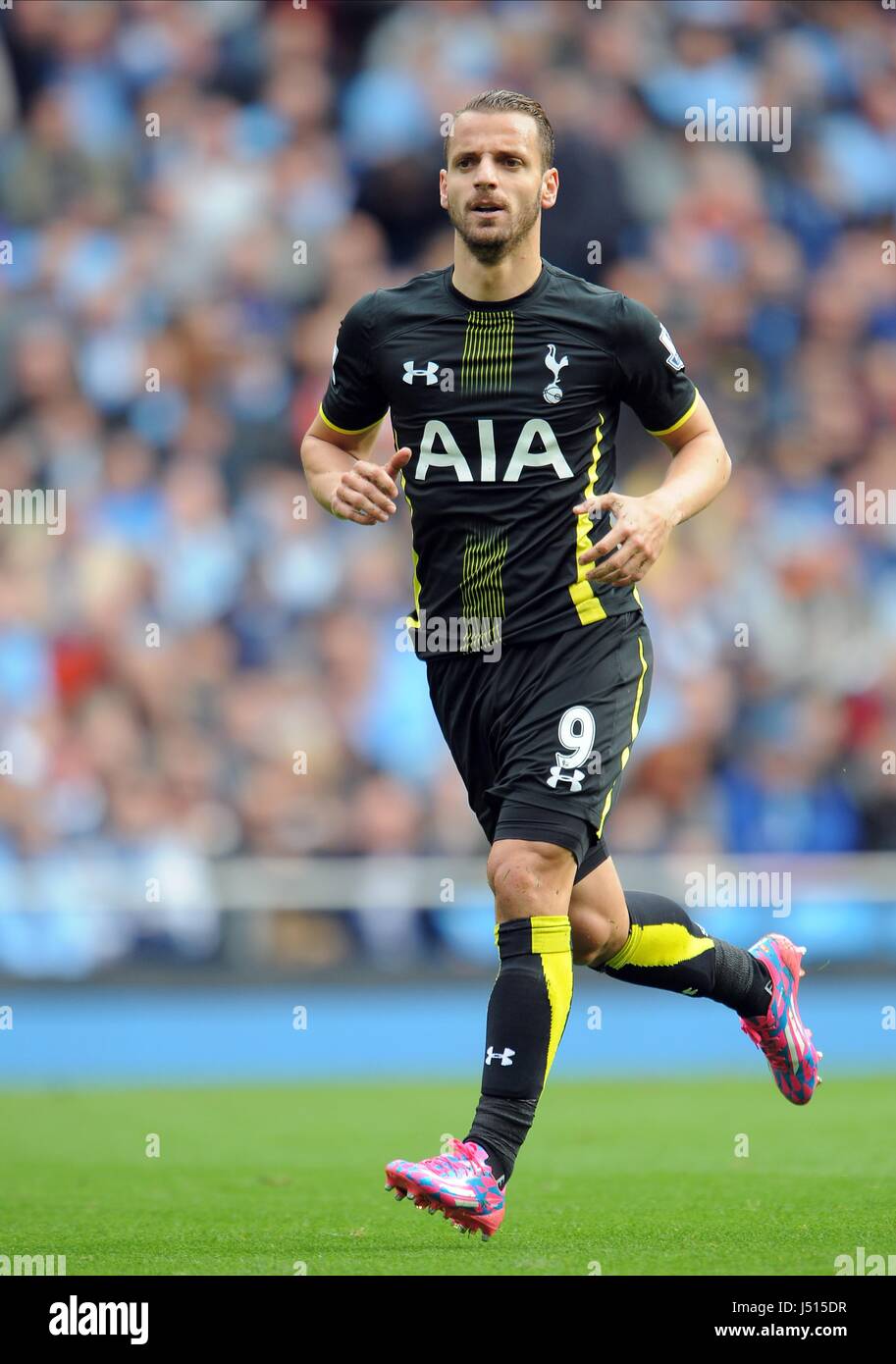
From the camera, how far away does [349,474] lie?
16.6 feet

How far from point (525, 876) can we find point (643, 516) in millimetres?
923

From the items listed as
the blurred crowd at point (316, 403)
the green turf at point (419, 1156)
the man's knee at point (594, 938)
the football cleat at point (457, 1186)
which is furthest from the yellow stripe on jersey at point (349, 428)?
the blurred crowd at point (316, 403)

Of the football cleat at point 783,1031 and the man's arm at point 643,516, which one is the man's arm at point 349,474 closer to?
the man's arm at point 643,516

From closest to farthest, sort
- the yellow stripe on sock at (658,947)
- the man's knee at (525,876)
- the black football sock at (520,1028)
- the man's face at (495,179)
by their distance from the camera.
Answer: the black football sock at (520,1028)
the man's knee at (525,876)
the man's face at (495,179)
the yellow stripe on sock at (658,947)

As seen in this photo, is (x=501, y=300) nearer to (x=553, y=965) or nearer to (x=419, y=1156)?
(x=553, y=965)

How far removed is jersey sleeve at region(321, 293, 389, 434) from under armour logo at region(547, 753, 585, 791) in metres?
1.20

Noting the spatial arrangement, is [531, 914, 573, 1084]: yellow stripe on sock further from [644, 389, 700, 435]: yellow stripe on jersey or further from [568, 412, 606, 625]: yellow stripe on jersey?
[644, 389, 700, 435]: yellow stripe on jersey

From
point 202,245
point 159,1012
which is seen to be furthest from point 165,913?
point 202,245

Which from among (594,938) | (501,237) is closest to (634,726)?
(594,938)

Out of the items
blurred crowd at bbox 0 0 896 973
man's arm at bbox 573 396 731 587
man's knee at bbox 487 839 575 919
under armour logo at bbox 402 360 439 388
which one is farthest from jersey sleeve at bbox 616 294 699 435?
blurred crowd at bbox 0 0 896 973

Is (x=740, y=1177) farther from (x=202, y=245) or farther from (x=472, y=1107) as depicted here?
(x=202, y=245)

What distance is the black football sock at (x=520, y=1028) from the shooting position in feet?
15.9

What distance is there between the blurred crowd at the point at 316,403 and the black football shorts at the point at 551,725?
20.8 feet

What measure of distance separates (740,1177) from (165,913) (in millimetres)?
5623
